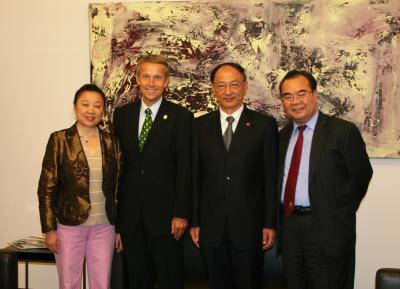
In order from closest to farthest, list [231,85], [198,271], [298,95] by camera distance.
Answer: [298,95] → [231,85] → [198,271]

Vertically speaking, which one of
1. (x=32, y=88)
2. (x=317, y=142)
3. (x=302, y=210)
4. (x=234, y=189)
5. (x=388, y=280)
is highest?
(x=32, y=88)

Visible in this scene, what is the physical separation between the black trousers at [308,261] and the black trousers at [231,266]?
6.7 inches

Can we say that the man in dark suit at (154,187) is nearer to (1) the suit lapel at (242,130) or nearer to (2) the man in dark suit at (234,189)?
(2) the man in dark suit at (234,189)

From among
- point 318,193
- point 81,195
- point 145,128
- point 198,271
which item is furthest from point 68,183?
point 318,193

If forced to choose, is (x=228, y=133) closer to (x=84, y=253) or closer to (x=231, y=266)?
(x=231, y=266)

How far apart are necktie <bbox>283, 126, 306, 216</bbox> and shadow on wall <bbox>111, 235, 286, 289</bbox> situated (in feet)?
2.71

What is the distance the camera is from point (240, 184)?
8.48 feet

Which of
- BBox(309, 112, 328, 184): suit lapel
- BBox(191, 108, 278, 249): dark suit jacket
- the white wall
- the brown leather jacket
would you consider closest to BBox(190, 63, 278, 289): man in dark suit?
BBox(191, 108, 278, 249): dark suit jacket

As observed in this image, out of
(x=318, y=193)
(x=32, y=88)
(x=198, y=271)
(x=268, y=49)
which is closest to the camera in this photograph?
(x=318, y=193)

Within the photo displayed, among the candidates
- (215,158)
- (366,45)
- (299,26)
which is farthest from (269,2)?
(215,158)

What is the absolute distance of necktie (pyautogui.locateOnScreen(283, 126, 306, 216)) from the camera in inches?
97.6

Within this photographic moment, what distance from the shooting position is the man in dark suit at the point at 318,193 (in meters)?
2.40

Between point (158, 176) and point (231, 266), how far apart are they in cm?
65

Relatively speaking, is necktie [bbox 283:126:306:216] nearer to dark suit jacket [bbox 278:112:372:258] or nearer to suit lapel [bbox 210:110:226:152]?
dark suit jacket [bbox 278:112:372:258]
